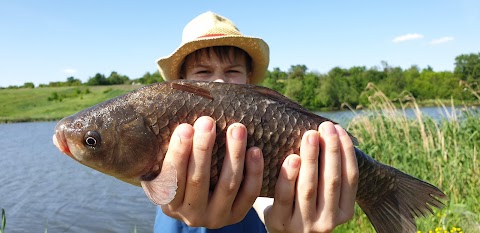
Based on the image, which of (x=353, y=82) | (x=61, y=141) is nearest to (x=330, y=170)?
(x=61, y=141)

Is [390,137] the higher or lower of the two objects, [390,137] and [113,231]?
the higher

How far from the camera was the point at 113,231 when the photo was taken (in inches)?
272

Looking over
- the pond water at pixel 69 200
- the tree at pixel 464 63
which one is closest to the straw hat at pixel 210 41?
the pond water at pixel 69 200

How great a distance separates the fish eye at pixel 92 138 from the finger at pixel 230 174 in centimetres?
39

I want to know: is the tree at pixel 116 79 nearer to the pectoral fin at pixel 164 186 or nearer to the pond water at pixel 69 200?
the pond water at pixel 69 200

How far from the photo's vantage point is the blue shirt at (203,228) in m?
2.12

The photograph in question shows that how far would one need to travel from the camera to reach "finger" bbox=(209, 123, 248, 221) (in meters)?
1.25

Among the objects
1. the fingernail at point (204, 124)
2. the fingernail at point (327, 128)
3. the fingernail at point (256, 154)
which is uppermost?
the fingernail at point (204, 124)

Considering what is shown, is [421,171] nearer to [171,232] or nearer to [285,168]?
[171,232]

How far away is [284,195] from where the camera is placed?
57.1 inches

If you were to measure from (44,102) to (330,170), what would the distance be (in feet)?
162

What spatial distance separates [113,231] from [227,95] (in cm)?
627

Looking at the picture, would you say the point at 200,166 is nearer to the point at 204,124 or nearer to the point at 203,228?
the point at 204,124

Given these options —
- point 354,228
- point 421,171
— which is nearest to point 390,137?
A: point 421,171
